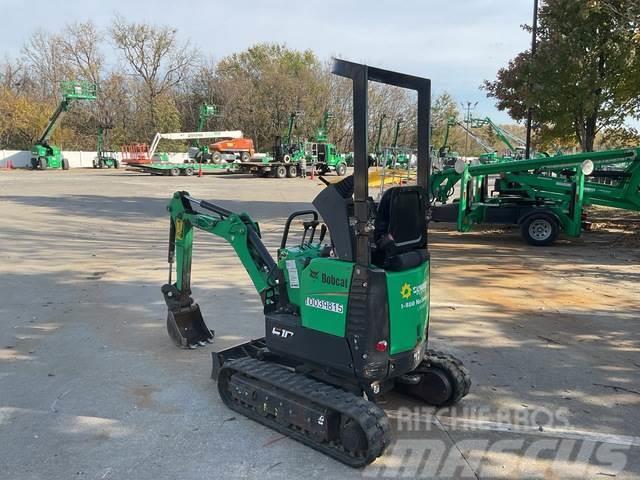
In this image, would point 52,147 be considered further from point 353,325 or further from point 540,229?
point 353,325

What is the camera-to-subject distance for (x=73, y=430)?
391 centimetres

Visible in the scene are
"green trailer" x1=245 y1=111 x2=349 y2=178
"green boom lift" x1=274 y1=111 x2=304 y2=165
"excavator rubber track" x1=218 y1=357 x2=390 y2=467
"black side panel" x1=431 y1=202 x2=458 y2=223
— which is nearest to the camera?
"excavator rubber track" x1=218 y1=357 x2=390 y2=467

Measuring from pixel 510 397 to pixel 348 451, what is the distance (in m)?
1.78

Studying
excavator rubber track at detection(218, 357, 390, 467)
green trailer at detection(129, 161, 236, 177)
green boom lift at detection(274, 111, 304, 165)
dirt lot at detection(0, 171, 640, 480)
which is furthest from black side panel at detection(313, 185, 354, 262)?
green boom lift at detection(274, 111, 304, 165)

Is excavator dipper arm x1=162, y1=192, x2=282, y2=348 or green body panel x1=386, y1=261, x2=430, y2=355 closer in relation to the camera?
green body panel x1=386, y1=261, x2=430, y2=355

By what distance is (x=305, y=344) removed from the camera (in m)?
3.88

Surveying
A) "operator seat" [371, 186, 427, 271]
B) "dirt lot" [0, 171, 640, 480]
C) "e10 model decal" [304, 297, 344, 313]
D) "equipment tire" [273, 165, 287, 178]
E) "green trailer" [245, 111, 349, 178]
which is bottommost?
"dirt lot" [0, 171, 640, 480]

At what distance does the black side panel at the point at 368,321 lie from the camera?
342cm

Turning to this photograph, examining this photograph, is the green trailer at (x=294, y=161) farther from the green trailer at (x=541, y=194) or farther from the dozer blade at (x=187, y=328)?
the dozer blade at (x=187, y=328)

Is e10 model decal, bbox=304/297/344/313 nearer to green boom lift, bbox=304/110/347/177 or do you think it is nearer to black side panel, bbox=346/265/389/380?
black side panel, bbox=346/265/389/380

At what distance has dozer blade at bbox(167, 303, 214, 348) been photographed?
5.54 m

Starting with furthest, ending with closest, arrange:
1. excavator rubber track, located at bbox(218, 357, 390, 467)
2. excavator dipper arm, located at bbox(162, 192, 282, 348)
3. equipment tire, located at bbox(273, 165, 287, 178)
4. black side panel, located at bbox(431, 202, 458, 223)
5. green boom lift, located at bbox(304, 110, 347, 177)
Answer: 1. green boom lift, located at bbox(304, 110, 347, 177)
2. equipment tire, located at bbox(273, 165, 287, 178)
3. black side panel, located at bbox(431, 202, 458, 223)
4. excavator dipper arm, located at bbox(162, 192, 282, 348)
5. excavator rubber track, located at bbox(218, 357, 390, 467)

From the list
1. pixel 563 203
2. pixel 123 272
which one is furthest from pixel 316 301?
pixel 563 203

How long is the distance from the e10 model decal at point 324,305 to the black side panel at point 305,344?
0.18m
